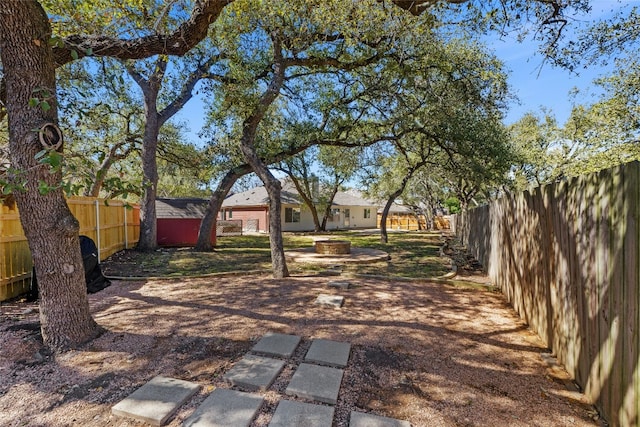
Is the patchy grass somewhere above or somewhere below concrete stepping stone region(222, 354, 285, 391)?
above

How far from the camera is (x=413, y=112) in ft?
29.8

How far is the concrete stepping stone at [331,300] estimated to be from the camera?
194 inches

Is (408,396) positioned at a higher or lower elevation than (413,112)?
lower

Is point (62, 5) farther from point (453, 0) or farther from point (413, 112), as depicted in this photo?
point (413, 112)

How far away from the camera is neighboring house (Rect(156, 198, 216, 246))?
1374 cm

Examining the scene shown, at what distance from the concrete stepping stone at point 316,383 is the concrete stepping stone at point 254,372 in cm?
19

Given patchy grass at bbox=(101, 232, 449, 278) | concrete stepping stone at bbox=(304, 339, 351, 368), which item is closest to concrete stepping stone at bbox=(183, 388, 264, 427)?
concrete stepping stone at bbox=(304, 339, 351, 368)

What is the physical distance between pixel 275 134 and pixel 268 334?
31.2ft

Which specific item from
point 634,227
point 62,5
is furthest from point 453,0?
point 62,5

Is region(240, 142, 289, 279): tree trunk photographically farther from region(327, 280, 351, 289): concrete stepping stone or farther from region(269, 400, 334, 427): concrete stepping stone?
region(269, 400, 334, 427): concrete stepping stone

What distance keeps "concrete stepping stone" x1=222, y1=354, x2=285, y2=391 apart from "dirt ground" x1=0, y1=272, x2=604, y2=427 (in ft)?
0.27

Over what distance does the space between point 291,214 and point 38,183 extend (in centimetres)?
2358

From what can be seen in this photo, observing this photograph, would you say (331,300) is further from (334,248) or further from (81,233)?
(81,233)

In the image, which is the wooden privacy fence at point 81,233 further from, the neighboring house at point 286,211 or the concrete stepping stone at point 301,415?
the neighboring house at point 286,211
